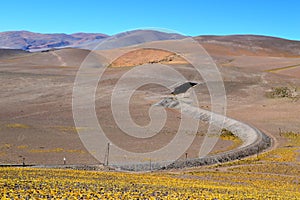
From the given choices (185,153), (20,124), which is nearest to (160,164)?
(185,153)

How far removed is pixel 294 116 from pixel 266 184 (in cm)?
3295

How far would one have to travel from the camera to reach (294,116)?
47.5m

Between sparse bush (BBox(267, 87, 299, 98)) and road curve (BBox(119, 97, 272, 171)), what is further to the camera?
sparse bush (BBox(267, 87, 299, 98))

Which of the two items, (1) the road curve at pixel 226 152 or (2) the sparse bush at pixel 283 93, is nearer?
(1) the road curve at pixel 226 152

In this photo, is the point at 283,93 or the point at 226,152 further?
the point at 283,93

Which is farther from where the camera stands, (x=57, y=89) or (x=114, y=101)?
(x=57, y=89)

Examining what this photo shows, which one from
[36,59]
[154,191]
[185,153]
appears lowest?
[185,153]

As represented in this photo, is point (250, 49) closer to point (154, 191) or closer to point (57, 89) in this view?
point (57, 89)

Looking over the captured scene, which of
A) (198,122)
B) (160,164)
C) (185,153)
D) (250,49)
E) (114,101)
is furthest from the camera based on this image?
(250,49)

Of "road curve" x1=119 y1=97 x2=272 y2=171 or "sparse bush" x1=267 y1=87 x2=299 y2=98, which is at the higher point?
"sparse bush" x1=267 y1=87 x2=299 y2=98

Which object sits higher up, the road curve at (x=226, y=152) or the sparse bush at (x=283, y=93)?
→ the sparse bush at (x=283, y=93)

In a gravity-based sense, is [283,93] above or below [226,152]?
above

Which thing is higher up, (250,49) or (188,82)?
(250,49)

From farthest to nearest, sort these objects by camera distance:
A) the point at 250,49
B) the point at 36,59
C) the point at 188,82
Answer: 1. the point at 250,49
2. the point at 36,59
3. the point at 188,82
